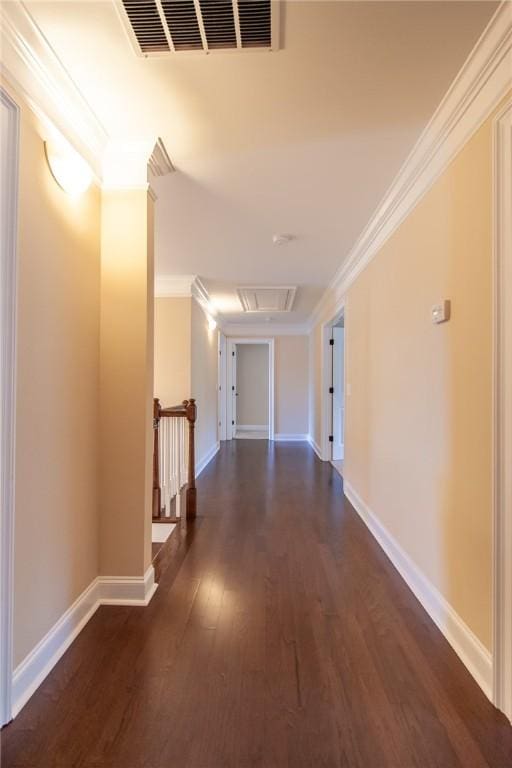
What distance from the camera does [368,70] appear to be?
156 cm

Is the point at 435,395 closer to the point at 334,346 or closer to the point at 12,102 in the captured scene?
the point at 12,102

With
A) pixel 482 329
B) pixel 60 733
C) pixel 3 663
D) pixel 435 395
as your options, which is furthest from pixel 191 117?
pixel 60 733

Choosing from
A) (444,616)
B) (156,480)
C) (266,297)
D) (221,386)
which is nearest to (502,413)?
(444,616)

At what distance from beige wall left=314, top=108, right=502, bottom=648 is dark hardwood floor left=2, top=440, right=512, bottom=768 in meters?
0.29

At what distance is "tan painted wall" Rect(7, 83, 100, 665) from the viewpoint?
146 centimetres

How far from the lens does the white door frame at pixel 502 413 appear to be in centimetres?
138

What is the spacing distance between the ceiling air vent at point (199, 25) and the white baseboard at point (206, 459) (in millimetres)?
4314

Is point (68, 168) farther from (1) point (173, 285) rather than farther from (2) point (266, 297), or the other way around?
(2) point (266, 297)

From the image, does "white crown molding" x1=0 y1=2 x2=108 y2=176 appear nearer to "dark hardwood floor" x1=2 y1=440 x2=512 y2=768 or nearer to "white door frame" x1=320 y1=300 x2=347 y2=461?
"dark hardwood floor" x1=2 y1=440 x2=512 y2=768

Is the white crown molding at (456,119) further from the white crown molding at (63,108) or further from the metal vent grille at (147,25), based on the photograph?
the white crown molding at (63,108)

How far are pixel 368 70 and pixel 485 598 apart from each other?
6.94 ft

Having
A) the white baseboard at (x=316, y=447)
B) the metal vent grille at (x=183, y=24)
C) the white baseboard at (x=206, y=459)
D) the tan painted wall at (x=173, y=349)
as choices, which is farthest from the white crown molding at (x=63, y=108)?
the white baseboard at (x=316, y=447)

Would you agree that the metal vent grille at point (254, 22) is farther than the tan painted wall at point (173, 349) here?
No

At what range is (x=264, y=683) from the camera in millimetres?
1541
